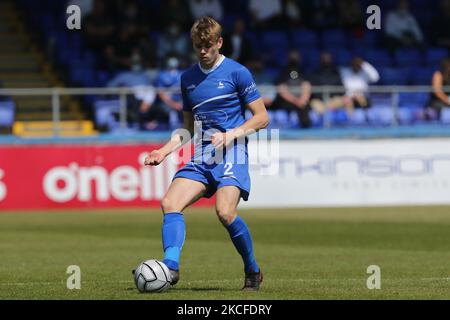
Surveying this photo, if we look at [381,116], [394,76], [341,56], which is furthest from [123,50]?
[394,76]

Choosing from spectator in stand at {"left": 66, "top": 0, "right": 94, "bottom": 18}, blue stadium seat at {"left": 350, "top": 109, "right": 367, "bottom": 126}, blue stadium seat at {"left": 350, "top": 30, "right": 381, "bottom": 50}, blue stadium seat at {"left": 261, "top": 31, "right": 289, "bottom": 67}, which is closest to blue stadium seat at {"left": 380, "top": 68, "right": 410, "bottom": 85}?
blue stadium seat at {"left": 350, "top": 30, "right": 381, "bottom": 50}

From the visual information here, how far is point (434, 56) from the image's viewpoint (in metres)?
28.3

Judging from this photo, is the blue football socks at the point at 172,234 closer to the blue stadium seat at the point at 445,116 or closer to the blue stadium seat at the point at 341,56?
the blue stadium seat at the point at 445,116

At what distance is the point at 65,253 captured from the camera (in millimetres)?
15125

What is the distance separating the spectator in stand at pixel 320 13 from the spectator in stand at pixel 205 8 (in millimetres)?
2549

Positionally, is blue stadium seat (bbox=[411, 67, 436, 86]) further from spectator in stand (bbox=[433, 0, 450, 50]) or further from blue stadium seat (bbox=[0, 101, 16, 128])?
blue stadium seat (bbox=[0, 101, 16, 128])

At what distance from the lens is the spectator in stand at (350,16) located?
2867 cm

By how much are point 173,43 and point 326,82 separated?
3490 millimetres

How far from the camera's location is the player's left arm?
392 inches

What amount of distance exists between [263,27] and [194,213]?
24.4ft

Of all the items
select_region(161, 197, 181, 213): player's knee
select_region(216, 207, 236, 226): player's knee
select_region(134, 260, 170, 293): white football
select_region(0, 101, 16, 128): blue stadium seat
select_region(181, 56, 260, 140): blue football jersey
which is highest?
select_region(181, 56, 260, 140): blue football jersey

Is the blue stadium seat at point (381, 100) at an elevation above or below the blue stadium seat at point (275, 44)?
below

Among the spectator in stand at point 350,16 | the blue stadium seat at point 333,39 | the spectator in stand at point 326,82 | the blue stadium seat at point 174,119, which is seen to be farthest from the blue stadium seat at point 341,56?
the blue stadium seat at point 174,119

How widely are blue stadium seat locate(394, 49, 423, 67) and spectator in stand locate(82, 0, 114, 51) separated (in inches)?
271
